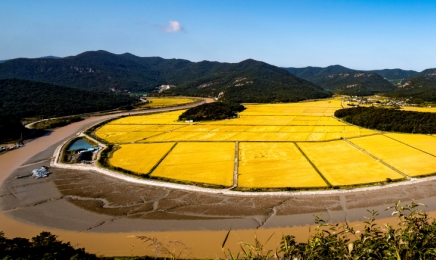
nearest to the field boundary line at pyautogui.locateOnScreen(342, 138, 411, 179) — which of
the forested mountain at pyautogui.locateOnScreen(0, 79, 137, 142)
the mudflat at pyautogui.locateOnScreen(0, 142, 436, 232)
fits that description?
the mudflat at pyautogui.locateOnScreen(0, 142, 436, 232)

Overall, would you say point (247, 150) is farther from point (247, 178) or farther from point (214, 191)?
point (214, 191)

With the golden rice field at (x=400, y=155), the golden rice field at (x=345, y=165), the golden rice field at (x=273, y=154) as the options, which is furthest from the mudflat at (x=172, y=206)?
the golden rice field at (x=400, y=155)

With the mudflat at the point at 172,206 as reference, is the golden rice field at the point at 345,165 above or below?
above

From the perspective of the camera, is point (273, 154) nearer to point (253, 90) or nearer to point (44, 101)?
point (44, 101)

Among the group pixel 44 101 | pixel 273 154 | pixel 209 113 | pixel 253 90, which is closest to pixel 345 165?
pixel 273 154

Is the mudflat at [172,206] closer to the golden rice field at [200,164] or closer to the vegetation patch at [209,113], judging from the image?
→ the golden rice field at [200,164]

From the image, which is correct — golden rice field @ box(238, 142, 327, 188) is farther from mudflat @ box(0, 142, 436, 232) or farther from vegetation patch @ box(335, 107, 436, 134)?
vegetation patch @ box(335, 107, 436, 134)
